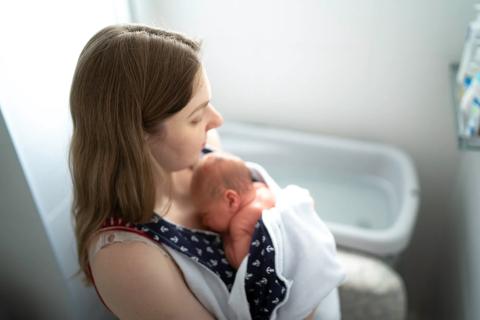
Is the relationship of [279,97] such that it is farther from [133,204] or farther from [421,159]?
[133,204]

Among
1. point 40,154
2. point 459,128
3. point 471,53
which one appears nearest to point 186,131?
point 40,154

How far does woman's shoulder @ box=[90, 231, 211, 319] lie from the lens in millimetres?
712

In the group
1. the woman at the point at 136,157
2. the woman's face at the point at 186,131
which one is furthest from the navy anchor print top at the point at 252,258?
the woman's face at the point at 186,131

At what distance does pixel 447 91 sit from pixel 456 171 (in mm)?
252

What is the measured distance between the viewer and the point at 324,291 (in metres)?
0.82

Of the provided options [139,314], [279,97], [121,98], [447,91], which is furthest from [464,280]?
[121,98]

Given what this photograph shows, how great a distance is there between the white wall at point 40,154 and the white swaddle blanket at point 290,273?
29 centimetres

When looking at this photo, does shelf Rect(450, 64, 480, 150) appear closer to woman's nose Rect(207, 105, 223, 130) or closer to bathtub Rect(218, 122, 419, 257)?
bathtub Rect(218, 122, 419, 257)

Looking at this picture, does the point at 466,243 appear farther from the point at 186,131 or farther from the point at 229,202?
the point at 186,131

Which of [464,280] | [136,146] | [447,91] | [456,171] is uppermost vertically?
[136,146]

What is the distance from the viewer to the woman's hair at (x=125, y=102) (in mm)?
657

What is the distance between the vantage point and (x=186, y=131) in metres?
0.73

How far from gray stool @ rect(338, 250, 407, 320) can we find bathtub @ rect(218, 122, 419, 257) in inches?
7.6

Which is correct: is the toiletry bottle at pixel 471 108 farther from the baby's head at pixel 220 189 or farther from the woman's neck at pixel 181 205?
the woman's neck at pixel 181 205
